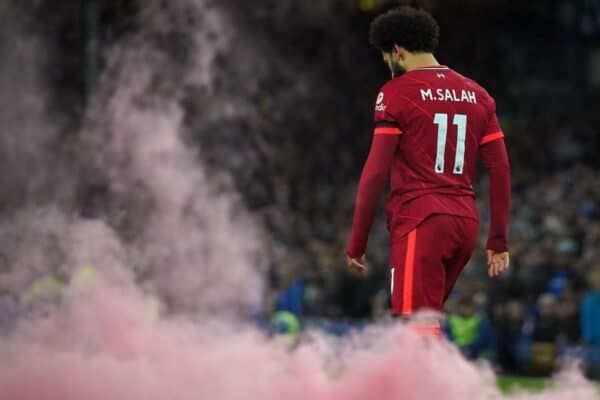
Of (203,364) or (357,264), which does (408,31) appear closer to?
(357,264)

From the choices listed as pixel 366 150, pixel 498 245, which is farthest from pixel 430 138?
pixel 366 150

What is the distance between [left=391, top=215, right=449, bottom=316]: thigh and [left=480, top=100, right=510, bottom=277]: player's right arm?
0.42m

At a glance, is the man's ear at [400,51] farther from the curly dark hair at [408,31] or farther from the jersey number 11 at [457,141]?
the jersey number 11 at [457,141]

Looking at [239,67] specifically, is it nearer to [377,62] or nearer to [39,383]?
[377,62]

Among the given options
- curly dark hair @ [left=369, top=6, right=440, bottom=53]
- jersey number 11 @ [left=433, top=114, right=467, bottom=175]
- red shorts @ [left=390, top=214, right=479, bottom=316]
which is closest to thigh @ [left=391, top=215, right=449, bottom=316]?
red shorts @ [left=390, top=214, right=479, bottom=316]

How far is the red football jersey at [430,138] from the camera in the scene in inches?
270

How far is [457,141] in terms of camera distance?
6.98m

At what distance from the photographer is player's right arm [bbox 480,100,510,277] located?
7.12m

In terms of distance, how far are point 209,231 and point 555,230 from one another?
17.1ft

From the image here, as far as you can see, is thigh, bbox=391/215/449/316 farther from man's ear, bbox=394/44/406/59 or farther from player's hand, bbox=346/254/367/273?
man's ear, bbox=394/44/406/59

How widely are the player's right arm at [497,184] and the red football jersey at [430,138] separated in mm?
107

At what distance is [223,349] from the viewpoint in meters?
7.82

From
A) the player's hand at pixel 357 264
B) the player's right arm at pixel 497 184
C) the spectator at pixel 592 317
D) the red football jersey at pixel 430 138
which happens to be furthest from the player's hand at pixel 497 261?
the spectator at pixel 592 317

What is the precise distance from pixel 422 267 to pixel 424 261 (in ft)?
0.11
